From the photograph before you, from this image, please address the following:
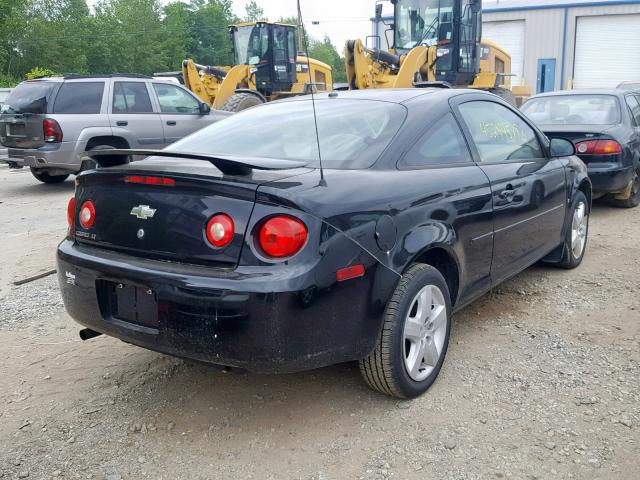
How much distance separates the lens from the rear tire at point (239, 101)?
13258 mm

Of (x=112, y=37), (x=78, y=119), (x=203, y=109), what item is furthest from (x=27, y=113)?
(x=112, y=37)

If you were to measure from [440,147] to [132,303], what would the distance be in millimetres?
1895

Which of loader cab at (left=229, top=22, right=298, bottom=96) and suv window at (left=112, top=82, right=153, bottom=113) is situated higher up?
loader cab at (left=229, top=22, right=298, bottom=96)

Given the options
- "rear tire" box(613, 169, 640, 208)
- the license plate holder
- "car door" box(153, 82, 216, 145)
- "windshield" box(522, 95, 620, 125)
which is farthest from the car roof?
"car door" box(153, 82, 216, 145)

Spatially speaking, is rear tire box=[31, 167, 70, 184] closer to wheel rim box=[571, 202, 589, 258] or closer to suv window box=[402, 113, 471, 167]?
wheel rim box=[571, 202, 589, 258]

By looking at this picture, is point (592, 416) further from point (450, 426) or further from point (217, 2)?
point (217, 2)

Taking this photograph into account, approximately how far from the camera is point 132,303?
286cm

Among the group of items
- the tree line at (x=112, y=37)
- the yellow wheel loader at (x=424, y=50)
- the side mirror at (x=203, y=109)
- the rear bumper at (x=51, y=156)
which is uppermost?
the tree line at (x=112, y=37)

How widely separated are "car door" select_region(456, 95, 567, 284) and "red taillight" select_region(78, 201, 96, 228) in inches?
86.9

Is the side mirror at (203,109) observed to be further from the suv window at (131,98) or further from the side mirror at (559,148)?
the side mirror at (559,148)

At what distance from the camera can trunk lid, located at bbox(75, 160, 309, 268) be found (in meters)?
2.68

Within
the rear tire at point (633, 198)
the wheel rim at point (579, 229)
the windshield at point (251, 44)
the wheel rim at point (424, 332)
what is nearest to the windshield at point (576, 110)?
the rear tire at point (633, 198)

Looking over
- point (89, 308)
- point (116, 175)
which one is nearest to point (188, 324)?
point (89, 308)

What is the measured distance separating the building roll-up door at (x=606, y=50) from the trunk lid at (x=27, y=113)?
3219 cm
